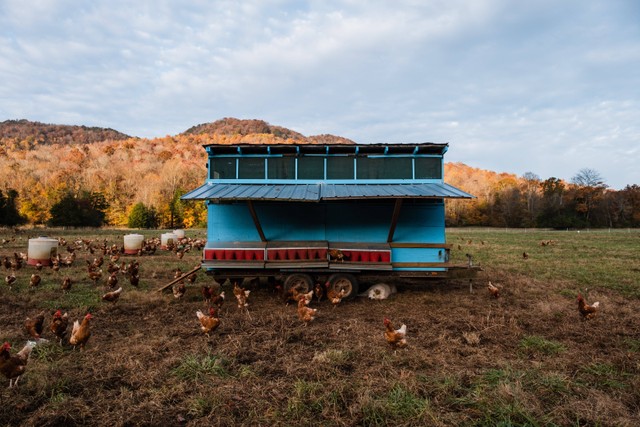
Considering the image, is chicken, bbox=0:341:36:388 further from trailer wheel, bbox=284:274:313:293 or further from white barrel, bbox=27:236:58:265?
white barrel, bbox=27:236:58:265

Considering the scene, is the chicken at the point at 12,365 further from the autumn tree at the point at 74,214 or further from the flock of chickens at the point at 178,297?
the autumn tree at the point at 74,214

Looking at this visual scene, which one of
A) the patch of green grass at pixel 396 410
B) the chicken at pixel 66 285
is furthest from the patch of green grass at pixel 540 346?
the chicken at pixel 66 285

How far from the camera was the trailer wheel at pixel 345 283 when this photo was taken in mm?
9672

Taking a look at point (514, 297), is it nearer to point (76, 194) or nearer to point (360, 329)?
point (360, 329)

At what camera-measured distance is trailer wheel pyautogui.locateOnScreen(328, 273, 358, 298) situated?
31.7ft

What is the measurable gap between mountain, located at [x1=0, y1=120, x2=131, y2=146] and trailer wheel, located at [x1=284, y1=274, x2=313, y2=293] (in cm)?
16433

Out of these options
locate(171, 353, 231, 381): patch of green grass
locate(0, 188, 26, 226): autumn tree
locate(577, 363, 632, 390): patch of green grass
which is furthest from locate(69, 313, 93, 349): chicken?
locate(0, 188, 26, 226): autumn tree

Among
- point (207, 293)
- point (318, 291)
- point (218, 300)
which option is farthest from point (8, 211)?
point (318, 291)

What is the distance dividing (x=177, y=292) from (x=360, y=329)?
18.4 feet

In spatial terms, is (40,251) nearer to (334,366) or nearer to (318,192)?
(318,192)

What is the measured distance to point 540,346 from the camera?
6035mm

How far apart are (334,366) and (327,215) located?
5.82 metres

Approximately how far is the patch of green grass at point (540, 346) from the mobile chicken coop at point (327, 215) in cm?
365

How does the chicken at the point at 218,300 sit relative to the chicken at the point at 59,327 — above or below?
below
